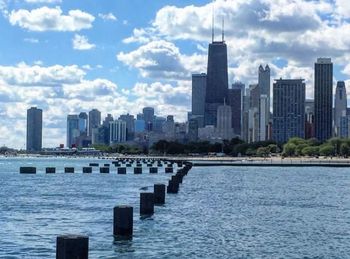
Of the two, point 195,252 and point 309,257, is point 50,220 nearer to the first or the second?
point 195,252

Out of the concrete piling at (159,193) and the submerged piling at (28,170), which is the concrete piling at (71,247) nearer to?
the concrete piling at (159,193)

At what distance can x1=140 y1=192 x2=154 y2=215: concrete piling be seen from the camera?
4447 centimetres

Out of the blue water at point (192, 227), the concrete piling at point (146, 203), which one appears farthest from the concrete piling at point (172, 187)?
the concrete piling at point (146, 203)

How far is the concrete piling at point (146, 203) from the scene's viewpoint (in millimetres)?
44466

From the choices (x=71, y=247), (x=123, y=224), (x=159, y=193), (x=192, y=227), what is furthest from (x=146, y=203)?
(x=71, y=247)

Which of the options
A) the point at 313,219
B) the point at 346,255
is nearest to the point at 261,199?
the point at 313,219

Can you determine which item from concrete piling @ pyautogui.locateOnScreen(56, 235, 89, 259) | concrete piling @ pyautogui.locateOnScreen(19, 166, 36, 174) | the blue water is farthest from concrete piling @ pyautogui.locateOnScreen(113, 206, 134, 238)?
concrete piling @ pyautogui.locateOnScreen(19, 166, 36, 174)

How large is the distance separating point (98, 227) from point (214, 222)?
694 centimetres

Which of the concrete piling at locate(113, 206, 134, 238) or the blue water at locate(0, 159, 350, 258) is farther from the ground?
the concrete piling at locate(113, 206, 134, 238)

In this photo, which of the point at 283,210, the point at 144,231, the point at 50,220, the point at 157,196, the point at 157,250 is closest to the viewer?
the point at 157,250

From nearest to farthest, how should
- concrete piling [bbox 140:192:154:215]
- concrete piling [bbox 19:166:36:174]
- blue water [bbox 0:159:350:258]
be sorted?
blue water [bbox 0:159:350:258]
concrete piling [bbox 140:192:154:215]
concrete piling [bbox 19:166:36:174]

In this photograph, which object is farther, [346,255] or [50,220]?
[50,220]

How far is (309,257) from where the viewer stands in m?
29.8

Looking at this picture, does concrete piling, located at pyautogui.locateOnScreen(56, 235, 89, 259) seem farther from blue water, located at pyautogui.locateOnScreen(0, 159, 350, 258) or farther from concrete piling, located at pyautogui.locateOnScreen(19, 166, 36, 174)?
concrete piling, located at pyautogui.locateOnScreen(19, 166, 36, 174)
